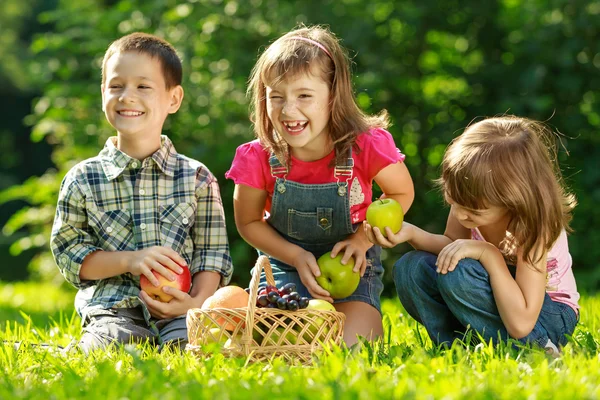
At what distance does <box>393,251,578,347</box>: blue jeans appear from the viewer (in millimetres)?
3207

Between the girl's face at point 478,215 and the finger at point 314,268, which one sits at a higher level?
the girl's face at point 478,215

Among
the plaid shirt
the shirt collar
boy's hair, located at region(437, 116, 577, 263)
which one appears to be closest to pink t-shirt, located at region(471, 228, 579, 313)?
boy's hair, located at region(437, 116, 577, 263)

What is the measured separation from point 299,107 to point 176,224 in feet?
2.95

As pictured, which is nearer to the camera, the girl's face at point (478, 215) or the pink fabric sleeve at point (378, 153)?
the girl's face at point (478, 215)

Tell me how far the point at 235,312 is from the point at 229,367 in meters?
0.29

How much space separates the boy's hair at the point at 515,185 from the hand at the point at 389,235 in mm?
248

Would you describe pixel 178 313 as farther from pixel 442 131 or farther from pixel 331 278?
pixel 442 131

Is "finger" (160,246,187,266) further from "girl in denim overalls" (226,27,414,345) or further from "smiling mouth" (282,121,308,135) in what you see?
"smiling mouth" (282,121,308,135)

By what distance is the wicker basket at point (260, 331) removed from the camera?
298 cm

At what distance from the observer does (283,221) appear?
12.8ft

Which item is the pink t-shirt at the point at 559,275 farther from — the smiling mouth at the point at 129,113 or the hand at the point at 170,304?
the smiling mouth at the point at 129,113

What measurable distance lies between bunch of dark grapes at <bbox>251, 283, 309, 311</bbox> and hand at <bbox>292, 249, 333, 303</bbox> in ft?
1.37

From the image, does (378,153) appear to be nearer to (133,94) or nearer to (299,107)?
(299,107)

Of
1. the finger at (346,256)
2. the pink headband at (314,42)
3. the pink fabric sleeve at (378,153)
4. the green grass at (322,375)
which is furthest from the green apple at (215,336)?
the pink headband at (314,42)
